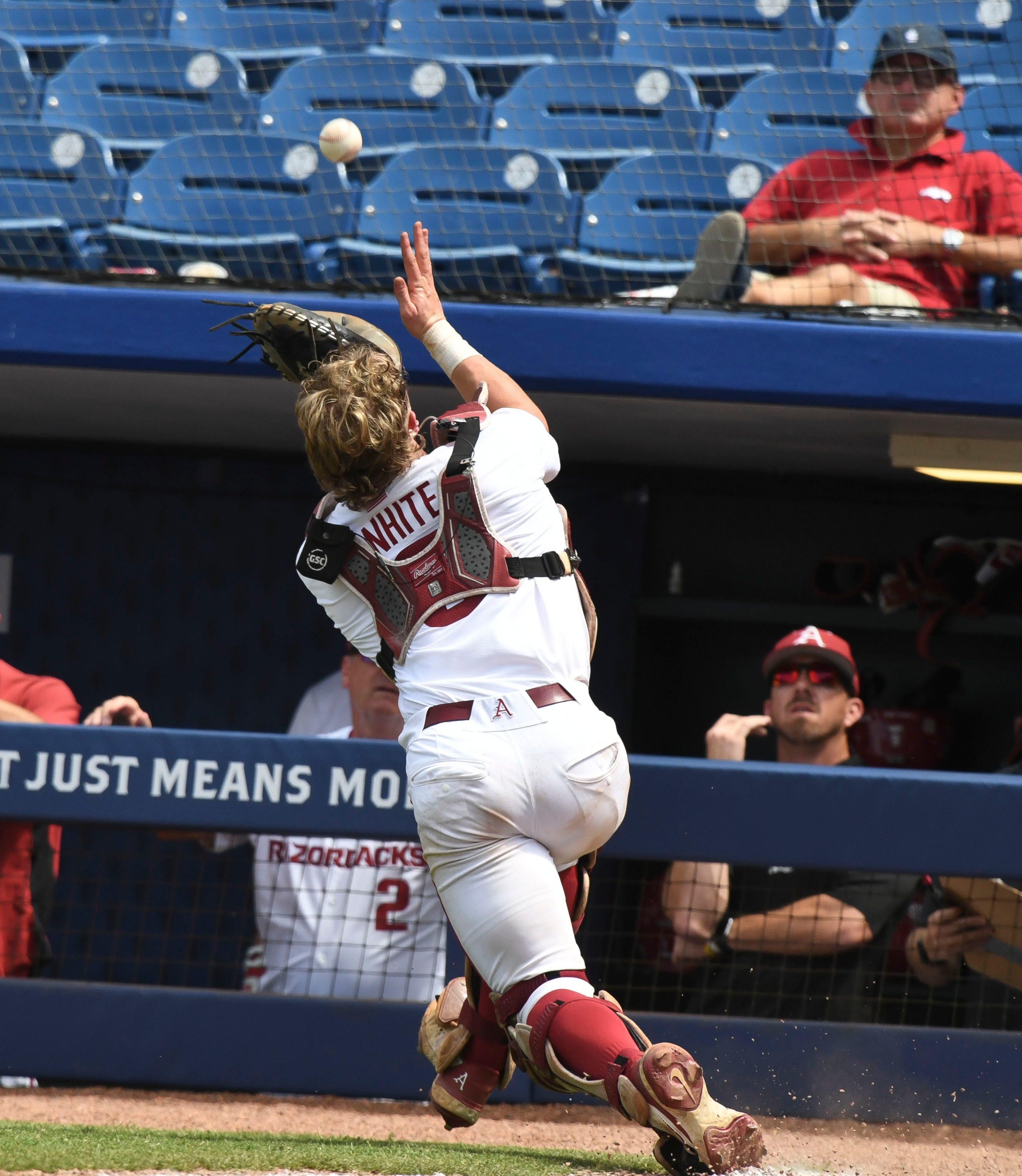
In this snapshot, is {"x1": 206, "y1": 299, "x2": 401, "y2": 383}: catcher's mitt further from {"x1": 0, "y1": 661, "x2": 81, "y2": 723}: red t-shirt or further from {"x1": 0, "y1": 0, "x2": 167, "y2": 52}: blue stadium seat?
{"x1": 0, "y1": 0, "x2": 167, "y2": 52}: blue stadium seat

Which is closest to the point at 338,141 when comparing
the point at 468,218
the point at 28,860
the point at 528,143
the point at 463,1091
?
the point at 468,218

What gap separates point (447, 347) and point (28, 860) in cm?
207

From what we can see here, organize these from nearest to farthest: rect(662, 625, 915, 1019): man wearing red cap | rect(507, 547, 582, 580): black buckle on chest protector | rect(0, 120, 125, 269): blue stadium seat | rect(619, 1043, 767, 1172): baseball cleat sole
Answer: rect(619, 1043, 767, 1172): baseball cleat sole < rect(507, 547, 582, 580): black buckle on chest protector < rect(662, 625, 915, 1019): man wearing red cap < rect(0, 120, 125, 269): blue stadium seat

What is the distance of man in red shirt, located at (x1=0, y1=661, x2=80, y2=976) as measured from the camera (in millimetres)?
3766

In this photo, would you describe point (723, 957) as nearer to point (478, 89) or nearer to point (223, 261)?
point (223, 261)

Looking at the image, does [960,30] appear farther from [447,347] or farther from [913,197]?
[447,347]

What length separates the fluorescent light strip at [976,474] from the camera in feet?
13.7

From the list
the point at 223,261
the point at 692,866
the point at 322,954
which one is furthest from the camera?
the point at 223,261

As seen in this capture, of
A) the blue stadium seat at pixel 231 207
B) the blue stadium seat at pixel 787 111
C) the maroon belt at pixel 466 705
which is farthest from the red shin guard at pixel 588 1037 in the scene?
the blue stadium seat at pixel 787 111

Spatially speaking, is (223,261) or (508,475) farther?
(223,261)

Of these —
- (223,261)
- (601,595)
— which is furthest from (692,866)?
(223,261)

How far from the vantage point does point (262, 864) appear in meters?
4.23

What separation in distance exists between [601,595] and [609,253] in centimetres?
128

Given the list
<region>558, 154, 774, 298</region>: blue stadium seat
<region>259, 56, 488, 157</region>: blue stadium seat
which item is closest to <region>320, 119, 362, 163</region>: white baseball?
<region>558, 154, 774, 298</region>: blue stadium seat
